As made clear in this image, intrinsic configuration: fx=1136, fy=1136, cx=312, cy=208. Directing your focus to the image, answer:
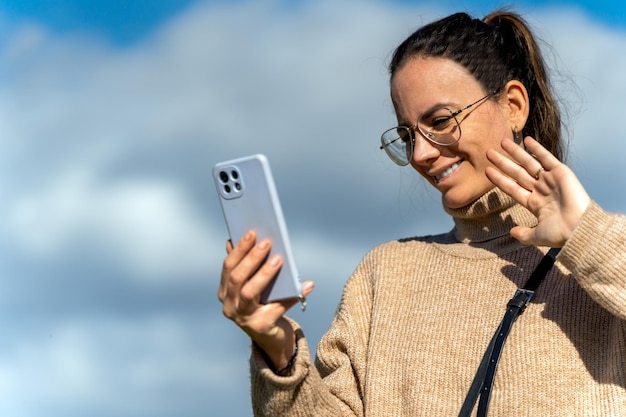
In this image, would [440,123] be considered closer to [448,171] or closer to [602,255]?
[448,171]

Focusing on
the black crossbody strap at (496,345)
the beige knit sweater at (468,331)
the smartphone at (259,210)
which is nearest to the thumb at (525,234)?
the beige knit sweater at (468,331)

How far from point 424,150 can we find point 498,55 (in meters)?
0.62

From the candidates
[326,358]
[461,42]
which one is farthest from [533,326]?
[461,42]

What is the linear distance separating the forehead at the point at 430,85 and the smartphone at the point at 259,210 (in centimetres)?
133

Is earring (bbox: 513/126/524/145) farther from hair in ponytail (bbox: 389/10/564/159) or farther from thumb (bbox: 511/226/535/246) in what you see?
thumb (bbox: 511/226/535/246)

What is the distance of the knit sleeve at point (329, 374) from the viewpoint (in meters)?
4.06

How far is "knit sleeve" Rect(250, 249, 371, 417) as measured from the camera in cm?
406

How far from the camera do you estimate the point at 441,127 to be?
4.77 meters

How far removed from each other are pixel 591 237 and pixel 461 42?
1.34 m

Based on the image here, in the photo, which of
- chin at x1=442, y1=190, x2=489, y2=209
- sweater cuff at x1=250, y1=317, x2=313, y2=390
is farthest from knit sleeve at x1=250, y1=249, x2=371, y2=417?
chin at x1=442, y1=190, x2=489, y2=209

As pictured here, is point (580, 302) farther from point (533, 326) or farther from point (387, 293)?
point (387, 293)

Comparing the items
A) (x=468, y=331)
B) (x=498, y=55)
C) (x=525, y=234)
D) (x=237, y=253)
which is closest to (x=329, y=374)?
(x=468, y=331)

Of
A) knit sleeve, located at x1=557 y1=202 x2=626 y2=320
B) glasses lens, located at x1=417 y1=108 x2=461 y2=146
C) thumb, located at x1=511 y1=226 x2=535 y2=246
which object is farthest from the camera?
glasses lens, located at x1=417 y1=108 x2=461 y2=146

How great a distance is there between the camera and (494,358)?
4336 mm
